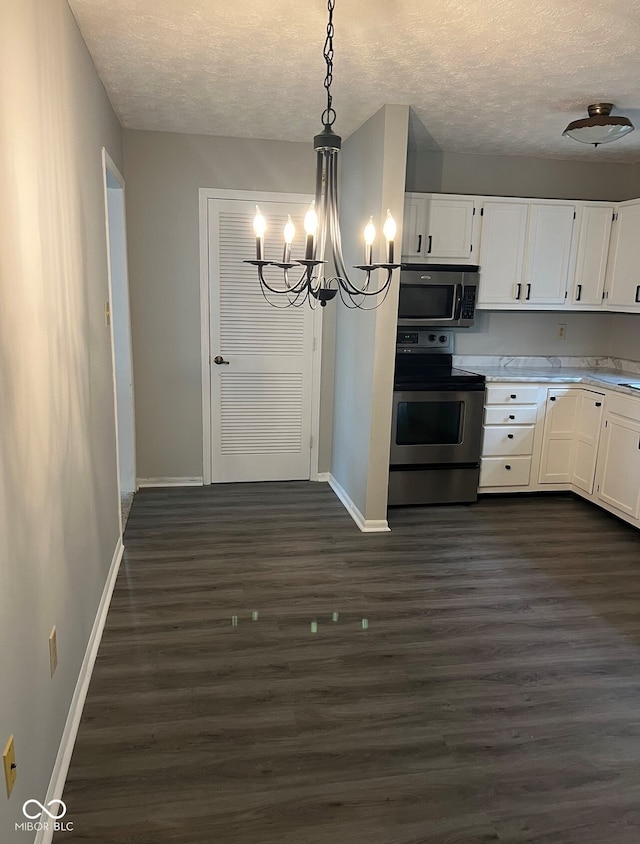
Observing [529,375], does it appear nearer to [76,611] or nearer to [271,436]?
[271,436]

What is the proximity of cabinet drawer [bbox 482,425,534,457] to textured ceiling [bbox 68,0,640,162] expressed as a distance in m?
1.96

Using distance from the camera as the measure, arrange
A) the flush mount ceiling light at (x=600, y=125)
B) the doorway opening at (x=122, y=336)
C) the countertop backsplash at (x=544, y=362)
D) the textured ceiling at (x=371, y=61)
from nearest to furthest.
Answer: the textured ceiling at (x=371, y=61), the flush mount ceiling light at (x=600, y=125), the doorway opening at (x=122, y=336), the countertop backsplash at (x=544, y=362)

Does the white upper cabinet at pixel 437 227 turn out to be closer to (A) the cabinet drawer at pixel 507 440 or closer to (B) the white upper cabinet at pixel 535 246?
(B) the white upper cabinet at pixel 535 246

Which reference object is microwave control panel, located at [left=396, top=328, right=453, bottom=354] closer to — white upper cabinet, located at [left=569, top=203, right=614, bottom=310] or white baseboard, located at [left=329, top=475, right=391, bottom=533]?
white upper cabinet, located at [left=569, top=203, right=614, bottom=310]

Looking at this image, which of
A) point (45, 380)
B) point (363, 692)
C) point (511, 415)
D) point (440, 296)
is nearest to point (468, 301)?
point (440, 296)

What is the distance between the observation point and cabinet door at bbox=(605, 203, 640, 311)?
4.47m

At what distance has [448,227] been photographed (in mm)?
4418

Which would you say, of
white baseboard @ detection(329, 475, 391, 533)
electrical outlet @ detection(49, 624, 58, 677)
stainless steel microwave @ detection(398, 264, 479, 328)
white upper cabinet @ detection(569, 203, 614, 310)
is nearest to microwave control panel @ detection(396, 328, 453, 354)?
stainless steel microwave @ detection(398, 264, 479, 328)

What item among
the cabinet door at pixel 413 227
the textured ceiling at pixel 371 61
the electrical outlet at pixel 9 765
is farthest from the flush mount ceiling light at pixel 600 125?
the electrical outlet at pixel 9 765

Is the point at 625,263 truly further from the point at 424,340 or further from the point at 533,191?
the point at 424,340

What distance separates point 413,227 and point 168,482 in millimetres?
2601

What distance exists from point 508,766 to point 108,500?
7.09ft

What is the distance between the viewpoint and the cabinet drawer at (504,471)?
4566mm

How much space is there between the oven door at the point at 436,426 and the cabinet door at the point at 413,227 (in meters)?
0.99
